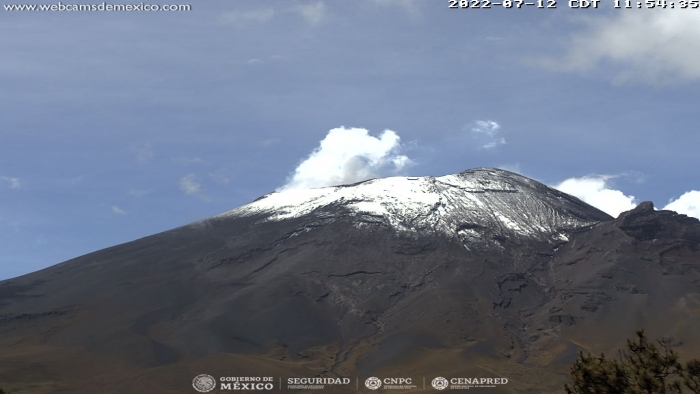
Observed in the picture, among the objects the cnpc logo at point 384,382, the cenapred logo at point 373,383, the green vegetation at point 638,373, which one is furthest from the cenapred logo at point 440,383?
the green vegetation at point 638,373

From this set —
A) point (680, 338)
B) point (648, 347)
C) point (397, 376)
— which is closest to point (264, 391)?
point (397, 376)

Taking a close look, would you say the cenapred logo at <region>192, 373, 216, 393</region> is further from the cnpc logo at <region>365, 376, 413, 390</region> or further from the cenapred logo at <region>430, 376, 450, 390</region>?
the cenapred logo at <region>430, 376, 450, 390</region>

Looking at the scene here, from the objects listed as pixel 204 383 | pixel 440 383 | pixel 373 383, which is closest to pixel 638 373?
pixel 440 383

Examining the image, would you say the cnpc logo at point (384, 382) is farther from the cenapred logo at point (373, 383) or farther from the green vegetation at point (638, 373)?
the green vegetation at point (638, 373)

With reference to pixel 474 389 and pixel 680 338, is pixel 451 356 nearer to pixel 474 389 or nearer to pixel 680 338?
pixel 474 389

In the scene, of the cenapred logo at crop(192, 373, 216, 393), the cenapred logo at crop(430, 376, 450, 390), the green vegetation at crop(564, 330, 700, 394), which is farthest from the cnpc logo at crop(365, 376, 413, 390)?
the green vegetation at crop(564, 330, 700, 394)

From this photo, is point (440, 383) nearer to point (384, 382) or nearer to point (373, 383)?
point (384, 382)

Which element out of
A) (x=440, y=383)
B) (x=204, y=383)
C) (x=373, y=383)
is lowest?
(x=440, y=383)
